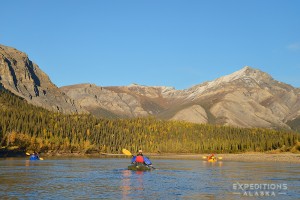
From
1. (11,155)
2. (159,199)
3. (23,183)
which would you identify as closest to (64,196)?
(159,199)

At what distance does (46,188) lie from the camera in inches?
2282

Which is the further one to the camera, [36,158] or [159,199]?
[36,158]

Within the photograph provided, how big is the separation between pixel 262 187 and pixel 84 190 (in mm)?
24819

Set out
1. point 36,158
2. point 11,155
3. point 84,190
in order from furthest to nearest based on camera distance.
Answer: point 11,155
point 36,158
point 84,190

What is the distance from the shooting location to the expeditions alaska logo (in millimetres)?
54019

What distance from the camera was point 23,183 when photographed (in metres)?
63.2

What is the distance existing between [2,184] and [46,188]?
717 centimetres

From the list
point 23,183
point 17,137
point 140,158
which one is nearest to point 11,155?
point 17,137

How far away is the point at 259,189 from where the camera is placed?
59.0 m

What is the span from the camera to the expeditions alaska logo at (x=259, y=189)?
54019 millimetres

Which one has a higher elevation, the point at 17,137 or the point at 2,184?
the point at 17,137

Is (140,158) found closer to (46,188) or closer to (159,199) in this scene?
(46,188)

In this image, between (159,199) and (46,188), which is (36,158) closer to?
(46,188)

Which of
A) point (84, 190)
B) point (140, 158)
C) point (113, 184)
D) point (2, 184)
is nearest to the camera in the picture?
point (84, 190)
